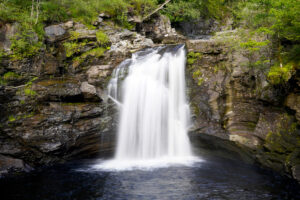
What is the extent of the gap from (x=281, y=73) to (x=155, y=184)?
5.91 meters

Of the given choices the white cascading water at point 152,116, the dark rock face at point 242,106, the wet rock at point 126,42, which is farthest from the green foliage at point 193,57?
the wet rock at point 126,42

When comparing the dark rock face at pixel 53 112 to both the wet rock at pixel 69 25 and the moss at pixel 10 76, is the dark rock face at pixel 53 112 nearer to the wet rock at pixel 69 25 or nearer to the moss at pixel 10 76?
the moss at pixel 10 76

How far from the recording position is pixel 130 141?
35.2 feet

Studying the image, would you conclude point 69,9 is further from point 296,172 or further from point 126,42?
point 296,172


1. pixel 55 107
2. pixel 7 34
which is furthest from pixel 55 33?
pixel 55 107

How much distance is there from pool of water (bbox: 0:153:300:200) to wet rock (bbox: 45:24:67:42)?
23.8 ft

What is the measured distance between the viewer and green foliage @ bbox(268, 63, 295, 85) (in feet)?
26.3

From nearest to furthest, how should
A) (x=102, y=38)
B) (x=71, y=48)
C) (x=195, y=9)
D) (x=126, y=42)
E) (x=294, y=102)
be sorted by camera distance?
(x=294, y=102) → (x=71, y=48) → (x=102, y=38) → (x=126, y=42) → (x=195, y=9)

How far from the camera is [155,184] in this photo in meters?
7.73

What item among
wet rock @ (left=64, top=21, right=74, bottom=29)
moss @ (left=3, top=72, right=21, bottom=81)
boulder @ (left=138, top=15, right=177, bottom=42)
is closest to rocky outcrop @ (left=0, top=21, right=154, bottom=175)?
moss @ (left=3, top=72, right=21, bottom=81)

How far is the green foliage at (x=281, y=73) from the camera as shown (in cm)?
801

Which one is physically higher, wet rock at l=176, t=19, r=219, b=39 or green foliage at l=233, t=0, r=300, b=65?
wet rock at l=176, t=19, r=219, b=39

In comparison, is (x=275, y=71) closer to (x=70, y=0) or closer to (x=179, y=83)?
(x=179, y=83)

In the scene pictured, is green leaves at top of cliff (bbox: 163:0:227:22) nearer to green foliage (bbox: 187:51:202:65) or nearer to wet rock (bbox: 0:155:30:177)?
green foliage (bbox: 187:51:202:65)
